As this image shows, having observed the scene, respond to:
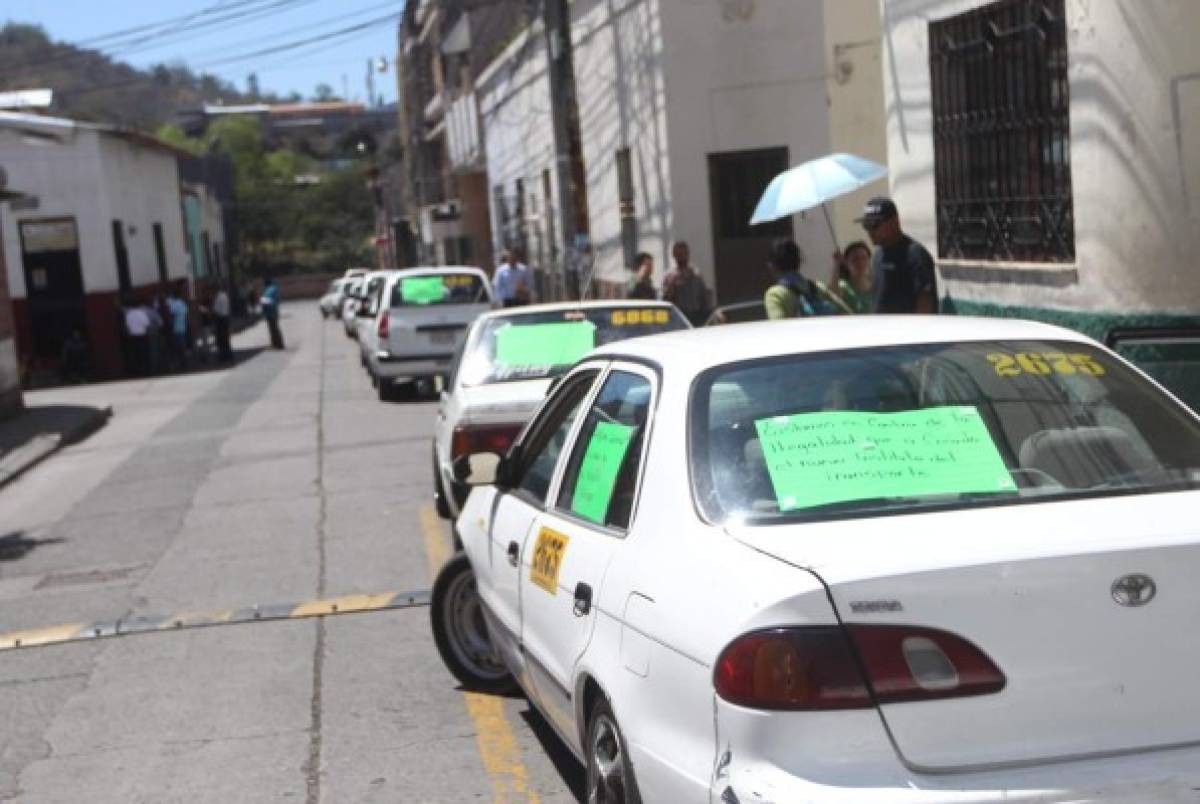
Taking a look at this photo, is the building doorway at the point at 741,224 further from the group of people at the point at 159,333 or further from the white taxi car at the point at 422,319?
the group of people at the point at 159,333

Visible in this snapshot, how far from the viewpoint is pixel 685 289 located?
17.4 m

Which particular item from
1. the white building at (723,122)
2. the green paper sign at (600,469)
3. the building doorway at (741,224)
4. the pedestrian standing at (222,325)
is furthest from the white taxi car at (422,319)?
the green paper sign at (600,469)

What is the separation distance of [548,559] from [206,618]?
173 inches

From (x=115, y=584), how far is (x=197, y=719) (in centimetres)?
373

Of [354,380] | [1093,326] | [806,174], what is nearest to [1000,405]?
[1093,326]

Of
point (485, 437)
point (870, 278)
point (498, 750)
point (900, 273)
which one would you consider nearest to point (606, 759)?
point (498, 750)

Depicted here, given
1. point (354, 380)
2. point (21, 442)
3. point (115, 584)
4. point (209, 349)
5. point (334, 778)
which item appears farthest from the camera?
point (209, 349)

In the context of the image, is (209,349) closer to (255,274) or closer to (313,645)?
(313,645)

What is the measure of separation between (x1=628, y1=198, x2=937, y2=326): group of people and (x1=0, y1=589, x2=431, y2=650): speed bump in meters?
3.15

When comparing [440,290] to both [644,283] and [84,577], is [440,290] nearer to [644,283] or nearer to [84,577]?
[644,283]

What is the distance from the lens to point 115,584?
1048 cm

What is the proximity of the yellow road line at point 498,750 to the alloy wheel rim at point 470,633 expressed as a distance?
0.41 ft

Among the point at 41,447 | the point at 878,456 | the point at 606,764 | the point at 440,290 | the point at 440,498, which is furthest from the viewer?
the point at 440,290

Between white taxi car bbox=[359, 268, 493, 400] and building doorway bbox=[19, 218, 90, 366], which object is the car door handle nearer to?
white taxi car bbox=[359, 268, 493, 400]
